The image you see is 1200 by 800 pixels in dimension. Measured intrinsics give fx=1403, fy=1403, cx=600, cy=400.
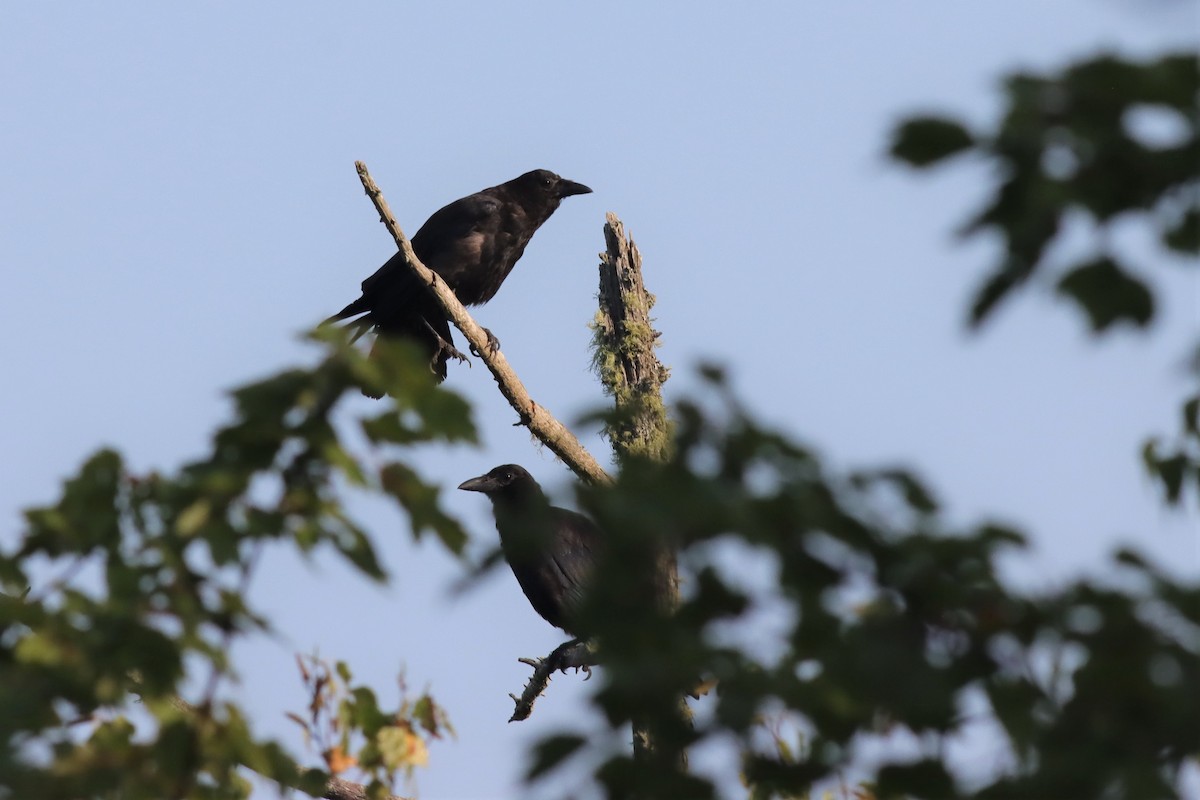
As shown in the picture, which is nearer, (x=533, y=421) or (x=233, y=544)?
(x=233, y=544)

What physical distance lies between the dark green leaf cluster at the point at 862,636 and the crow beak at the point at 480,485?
7082 millimetres

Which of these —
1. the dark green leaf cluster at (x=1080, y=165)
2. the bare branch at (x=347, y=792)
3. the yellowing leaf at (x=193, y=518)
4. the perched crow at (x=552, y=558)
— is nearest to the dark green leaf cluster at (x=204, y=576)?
the yellowing leaf at (x=193, y=518)

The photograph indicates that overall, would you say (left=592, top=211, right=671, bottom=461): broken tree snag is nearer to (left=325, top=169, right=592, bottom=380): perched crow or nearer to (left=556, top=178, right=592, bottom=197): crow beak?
(left=325, top=169, right=592, bottom=380): perched crow

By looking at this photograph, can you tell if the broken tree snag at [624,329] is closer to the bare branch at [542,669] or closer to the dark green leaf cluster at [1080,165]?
the bare branch at [542,669]

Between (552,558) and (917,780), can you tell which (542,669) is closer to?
(552,558)

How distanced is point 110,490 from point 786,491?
1075 millimetres

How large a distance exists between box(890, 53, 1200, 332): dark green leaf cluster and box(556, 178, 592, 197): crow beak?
9.15 m

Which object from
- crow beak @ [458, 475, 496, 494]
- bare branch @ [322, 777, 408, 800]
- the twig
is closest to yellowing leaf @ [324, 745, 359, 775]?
bare branch @ [322, 777, 408, 800]

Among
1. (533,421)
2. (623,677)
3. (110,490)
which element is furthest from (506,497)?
(623,677)

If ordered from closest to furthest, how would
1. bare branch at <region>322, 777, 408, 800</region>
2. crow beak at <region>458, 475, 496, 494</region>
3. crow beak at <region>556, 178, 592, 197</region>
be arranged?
bare branch at <region>322, 777, 408, 800</region> → crow beak at <region>458, 475, 496, 494</region> → crow beak at <region>556, 178, 592, 197</region>

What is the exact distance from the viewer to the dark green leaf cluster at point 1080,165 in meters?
1.48

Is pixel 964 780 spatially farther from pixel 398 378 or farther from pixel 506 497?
pixel 506 497

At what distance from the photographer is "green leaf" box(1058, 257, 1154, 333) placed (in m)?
1.49

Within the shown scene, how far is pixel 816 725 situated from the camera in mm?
1870
